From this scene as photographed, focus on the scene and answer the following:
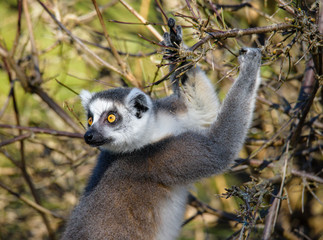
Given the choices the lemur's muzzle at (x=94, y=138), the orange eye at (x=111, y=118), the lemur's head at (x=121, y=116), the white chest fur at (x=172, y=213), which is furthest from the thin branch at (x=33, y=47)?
the white chest fur at (x=172, y=213)

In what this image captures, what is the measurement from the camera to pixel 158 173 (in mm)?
3428

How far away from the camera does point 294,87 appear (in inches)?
182

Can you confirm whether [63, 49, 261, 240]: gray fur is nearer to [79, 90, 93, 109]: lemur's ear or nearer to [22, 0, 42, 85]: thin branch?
[79, 90, 93, 109]: lemur's ear

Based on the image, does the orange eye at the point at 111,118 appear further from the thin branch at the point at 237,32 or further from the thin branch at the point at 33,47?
the thin branch at the point at 33,47

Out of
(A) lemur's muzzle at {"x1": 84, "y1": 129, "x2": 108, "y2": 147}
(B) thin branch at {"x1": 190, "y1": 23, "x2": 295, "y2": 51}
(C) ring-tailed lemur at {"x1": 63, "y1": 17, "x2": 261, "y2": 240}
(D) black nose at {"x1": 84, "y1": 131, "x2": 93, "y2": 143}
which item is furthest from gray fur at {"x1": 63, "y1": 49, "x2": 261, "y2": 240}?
(B) thin branch at {"x1": 190, "y1": 23, "x2": 295, "y2": 51}

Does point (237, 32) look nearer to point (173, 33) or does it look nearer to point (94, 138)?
point (173, 33)

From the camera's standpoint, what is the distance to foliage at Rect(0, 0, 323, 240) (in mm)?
3115

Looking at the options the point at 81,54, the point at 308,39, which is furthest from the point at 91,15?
the point at 308,39

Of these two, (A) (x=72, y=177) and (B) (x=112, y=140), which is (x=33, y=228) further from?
(B) (x=112, y=140)

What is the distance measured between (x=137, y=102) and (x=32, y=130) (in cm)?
128

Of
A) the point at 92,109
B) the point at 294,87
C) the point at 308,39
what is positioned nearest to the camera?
the point at 308,39

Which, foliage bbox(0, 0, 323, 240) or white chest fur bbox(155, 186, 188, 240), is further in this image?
white chest fur bbox(155, 186, 188, 240)

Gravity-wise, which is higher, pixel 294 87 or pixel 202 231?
pixel 294 87

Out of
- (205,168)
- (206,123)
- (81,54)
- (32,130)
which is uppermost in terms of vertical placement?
(81,54)
